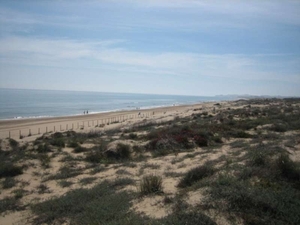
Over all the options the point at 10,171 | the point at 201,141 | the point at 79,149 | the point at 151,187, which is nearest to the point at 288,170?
the point at 151,187

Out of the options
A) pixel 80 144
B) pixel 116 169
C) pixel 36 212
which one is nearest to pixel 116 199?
pixel 36 212

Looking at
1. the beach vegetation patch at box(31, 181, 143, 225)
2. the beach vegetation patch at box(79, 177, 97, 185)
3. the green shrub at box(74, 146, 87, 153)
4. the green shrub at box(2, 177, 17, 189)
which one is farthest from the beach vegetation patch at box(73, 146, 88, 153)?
the beach vegetation patch at box(31, 181, 143, 225)

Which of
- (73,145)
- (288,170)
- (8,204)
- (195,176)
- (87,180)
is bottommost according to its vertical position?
(73,145)

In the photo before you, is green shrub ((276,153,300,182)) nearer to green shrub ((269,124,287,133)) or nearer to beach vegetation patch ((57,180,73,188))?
beach vegetation patch ((57,180,73,188))

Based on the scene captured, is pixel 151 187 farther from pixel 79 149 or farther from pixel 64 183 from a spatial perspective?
pixel 79 149

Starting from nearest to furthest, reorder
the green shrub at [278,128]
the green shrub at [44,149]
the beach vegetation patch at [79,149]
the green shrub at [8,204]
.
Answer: the green shrub at [8,204] < the green shrub at [44,149] < the beach vegetation patch at [79,149] < the green shrub at [278,128]

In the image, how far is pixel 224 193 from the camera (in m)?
5.86

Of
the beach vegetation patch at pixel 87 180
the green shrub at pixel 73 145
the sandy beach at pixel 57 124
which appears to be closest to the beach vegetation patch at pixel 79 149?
the green shrub at pixel 73 145

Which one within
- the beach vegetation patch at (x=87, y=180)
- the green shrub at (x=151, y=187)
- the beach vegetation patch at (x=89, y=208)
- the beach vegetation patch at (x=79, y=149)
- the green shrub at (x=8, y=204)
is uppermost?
the green shrub at (x=151, y=187)

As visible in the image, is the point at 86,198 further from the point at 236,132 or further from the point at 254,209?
the point at 236,132

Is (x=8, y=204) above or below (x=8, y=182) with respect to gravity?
above

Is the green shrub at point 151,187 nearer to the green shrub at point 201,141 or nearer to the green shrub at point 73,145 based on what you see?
the green shrub at point 201,141

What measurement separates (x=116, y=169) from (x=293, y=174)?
7.23 meters

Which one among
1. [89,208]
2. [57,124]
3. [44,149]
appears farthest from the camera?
[57,124]
